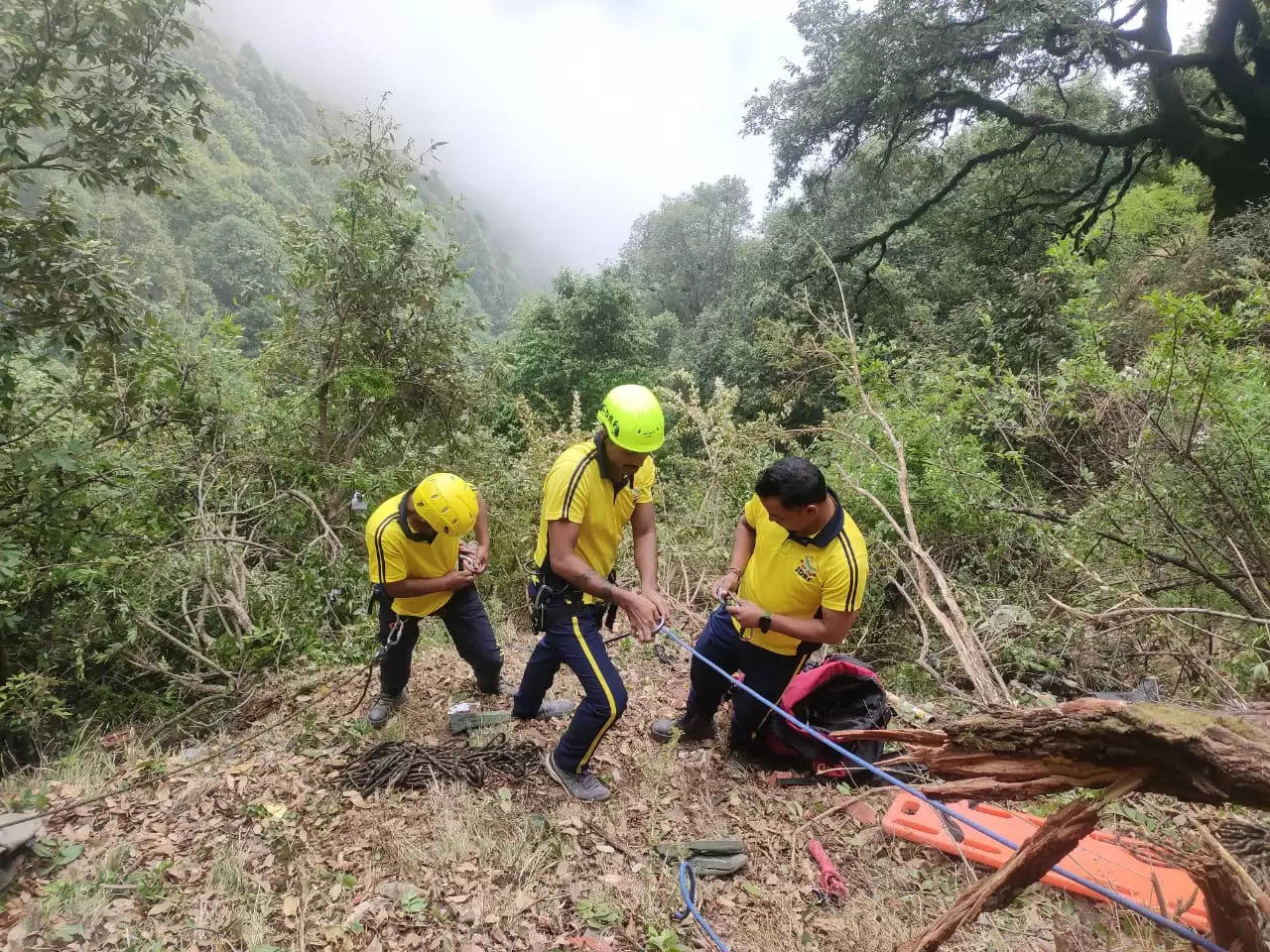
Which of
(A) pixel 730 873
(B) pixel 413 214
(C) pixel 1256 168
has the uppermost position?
(C) pixel 1256 168

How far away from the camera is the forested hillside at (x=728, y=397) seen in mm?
3799

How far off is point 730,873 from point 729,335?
16.4 metres

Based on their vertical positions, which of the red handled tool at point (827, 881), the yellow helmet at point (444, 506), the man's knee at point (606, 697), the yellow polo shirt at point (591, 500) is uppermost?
the yellow polo shirt at point (591, 500)

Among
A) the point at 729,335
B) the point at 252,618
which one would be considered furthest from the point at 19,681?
the point at 729,335

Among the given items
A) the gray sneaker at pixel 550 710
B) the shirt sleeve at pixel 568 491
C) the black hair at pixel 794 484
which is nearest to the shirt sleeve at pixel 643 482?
the shirt sleeve at pixel 568 491

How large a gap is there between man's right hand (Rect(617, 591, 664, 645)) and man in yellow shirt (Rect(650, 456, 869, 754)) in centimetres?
39

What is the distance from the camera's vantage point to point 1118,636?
424cm

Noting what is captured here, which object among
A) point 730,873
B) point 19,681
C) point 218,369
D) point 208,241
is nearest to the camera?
point 730,873

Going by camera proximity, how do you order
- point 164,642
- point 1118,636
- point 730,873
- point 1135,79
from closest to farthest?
point 730,873, point 1118,636, point 164,642, point 1135,79

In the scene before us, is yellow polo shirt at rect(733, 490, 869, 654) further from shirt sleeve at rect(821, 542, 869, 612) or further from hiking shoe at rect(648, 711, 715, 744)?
hiking shoe at rect(648, 711, 715, 744)

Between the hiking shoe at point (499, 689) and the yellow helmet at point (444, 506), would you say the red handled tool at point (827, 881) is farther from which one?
the yellow helmet at point (444, 506)

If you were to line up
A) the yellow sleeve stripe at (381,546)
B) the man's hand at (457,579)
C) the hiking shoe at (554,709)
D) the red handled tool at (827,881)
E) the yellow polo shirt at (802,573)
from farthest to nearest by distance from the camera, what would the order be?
the hiking shoe at (554,709) < the man's hand at (457,579) < the yellow sleeve stripe at (381,546) < the yellow polo shirt at (802,573) < the red handled tool at (827,881)

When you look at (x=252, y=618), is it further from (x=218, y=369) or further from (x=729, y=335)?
(x=729, y=335)

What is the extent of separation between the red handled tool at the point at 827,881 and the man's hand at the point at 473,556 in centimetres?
228
